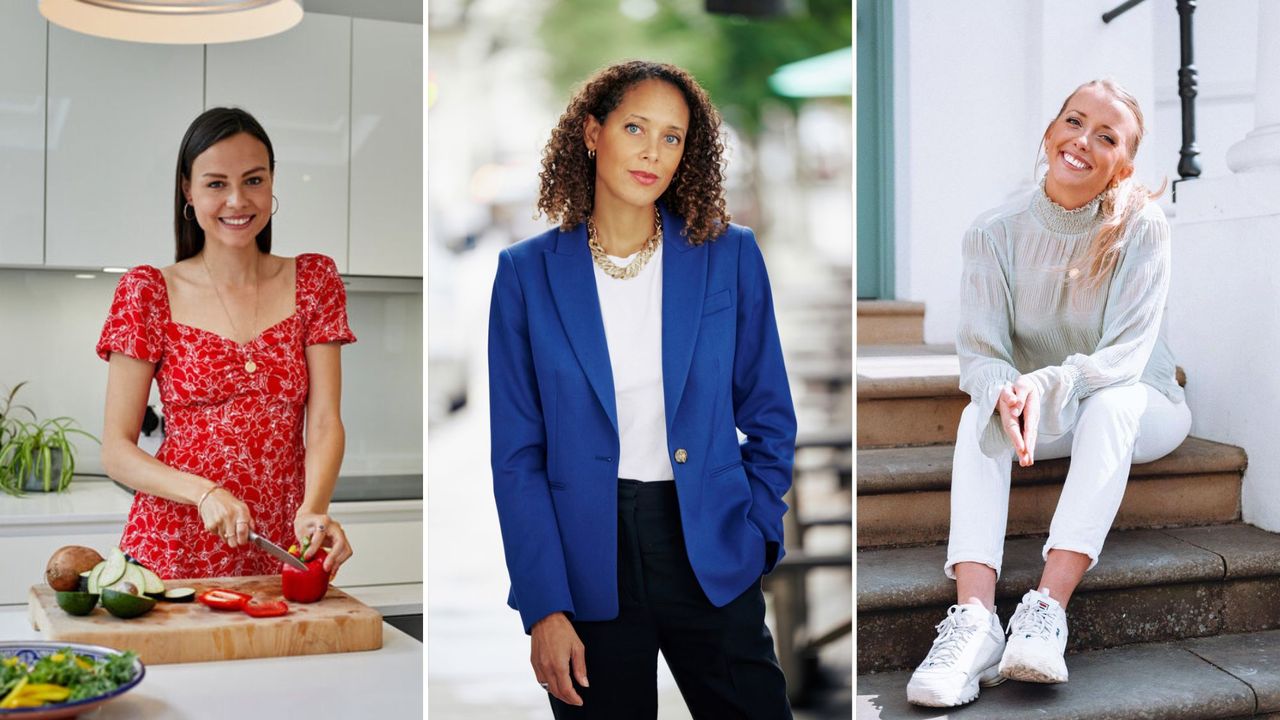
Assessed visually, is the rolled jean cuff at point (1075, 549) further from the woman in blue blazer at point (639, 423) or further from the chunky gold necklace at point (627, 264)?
the chunky gold necklace at point (627, 264)

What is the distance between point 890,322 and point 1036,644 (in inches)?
29.8

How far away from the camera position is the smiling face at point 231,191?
2059mm

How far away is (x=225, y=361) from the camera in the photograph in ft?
6.60

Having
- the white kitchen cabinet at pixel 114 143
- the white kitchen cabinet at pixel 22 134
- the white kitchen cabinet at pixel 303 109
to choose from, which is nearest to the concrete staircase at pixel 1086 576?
the white kitchen cabinet at pixel 303 109

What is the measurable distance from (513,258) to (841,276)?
0.72m

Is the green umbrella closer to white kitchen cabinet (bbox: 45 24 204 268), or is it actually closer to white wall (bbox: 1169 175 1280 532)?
white wall (bbox: 1169 175 1280 532)

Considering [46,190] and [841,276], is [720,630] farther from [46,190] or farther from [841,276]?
[46,190]

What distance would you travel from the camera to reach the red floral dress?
6.61ft

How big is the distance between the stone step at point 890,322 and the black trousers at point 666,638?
2.41 ft

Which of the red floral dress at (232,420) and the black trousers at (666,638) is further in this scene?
the red floral dress at (232,420)

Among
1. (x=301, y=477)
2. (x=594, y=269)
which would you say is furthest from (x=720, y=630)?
(x=301, y=477)

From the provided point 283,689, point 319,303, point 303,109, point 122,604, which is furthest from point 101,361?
point 283,689

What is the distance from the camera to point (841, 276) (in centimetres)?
227

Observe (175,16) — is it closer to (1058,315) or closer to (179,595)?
(179,595)
